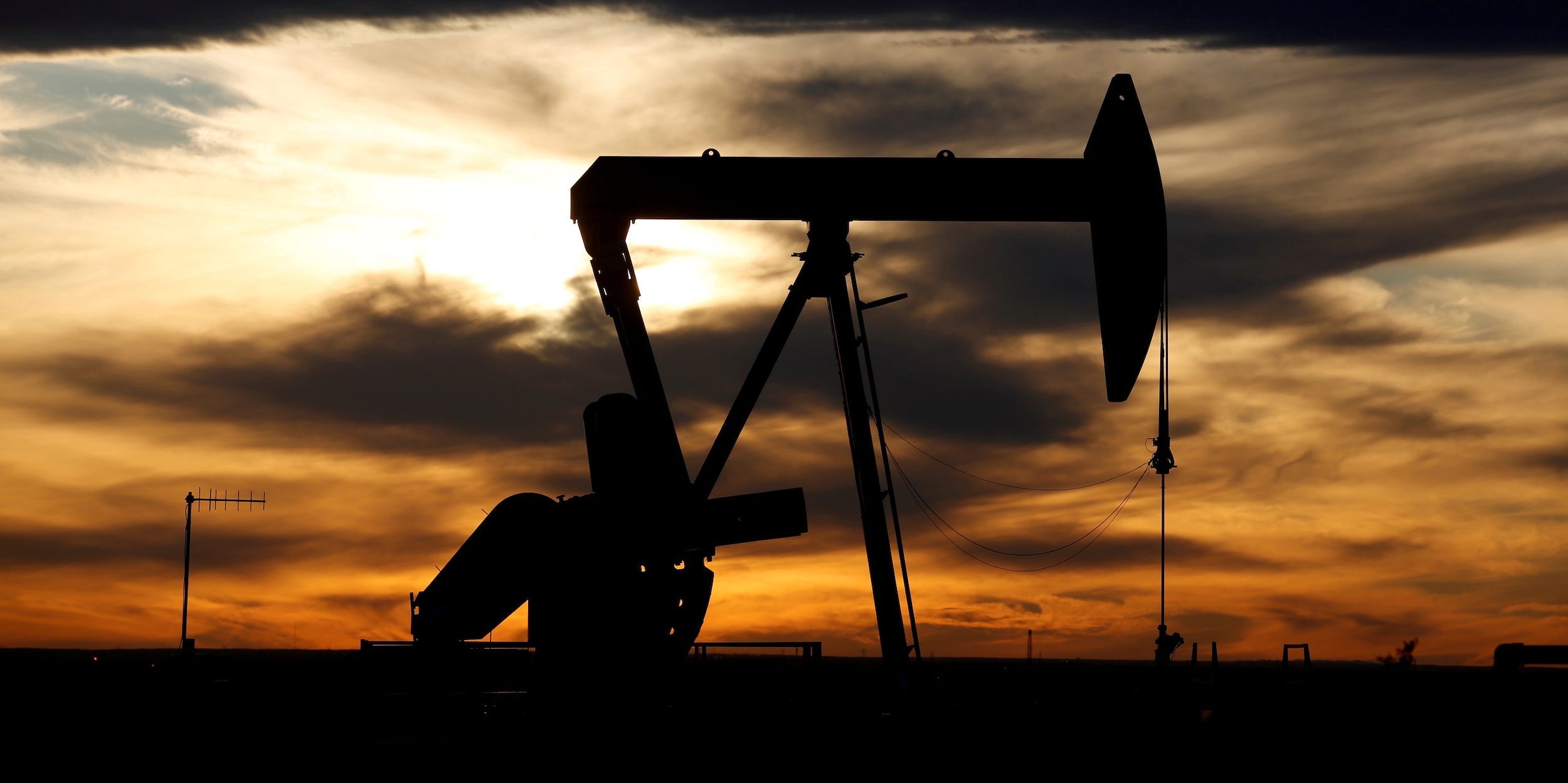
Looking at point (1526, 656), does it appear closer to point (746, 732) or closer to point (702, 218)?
point (702, 218)

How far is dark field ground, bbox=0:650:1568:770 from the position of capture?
12508 millimetres

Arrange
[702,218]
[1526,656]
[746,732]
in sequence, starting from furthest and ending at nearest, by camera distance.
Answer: [746,732] → [702,218] → [1526,656]

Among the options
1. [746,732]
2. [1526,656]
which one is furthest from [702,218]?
[1526,656]

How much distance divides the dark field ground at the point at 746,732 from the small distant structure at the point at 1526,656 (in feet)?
16.0

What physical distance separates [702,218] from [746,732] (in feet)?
18.7

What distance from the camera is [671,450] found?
1209cm

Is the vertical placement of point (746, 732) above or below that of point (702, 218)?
below

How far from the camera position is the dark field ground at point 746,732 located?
12.5 m

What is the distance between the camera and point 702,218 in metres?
11.9

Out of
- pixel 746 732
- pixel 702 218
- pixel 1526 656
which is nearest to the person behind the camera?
pixel 1526 656

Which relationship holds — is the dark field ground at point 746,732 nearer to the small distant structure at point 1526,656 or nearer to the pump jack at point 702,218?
the pump jack at point 702,218

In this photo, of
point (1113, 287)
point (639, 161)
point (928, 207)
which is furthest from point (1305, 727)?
point (639, 161)

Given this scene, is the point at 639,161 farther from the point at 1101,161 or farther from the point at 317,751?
the point at 317,751

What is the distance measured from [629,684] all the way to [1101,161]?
6.21 metres
